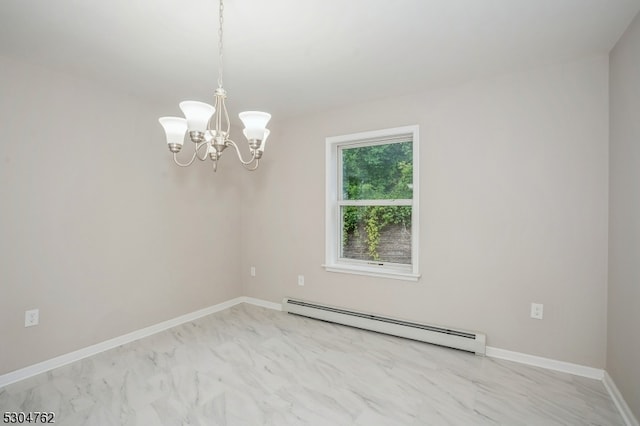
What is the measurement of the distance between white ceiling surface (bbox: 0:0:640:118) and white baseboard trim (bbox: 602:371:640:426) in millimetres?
2262

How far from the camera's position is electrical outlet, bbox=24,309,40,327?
2.35 metres

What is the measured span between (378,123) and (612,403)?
2729mm

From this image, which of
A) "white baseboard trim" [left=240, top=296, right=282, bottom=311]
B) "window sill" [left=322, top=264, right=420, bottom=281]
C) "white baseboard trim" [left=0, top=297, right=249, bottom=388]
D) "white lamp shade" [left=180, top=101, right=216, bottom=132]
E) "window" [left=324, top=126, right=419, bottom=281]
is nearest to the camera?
"white lamp shade" [left=180, top=101, right=216, bottom=132]

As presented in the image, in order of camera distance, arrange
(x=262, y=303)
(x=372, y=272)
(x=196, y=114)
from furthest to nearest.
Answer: (x=262, y=303)
(x=372, y=272)
(x=196, y=114)

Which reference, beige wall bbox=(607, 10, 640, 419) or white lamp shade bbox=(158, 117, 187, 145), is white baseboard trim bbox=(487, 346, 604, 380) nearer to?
beige wall bbox=(607, 10, 640, 419)

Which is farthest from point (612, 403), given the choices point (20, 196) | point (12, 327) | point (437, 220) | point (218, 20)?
point (20, 196)

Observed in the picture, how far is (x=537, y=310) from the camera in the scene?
8.18 feet

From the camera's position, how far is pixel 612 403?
202 cm

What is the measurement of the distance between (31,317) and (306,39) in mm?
2833

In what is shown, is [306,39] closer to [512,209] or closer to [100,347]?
[512,209]

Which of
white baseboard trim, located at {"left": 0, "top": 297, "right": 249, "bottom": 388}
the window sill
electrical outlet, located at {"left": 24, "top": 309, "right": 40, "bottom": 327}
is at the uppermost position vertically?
the window sill

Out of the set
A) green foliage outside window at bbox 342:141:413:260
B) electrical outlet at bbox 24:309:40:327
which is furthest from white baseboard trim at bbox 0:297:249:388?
green foliage outside window at bbox 342:141:413:260

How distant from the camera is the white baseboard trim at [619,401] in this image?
5.92ft

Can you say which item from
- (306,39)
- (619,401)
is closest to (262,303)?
(306,39)
